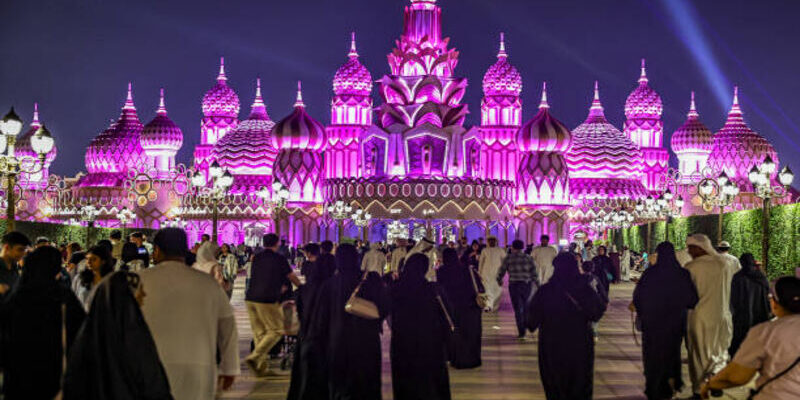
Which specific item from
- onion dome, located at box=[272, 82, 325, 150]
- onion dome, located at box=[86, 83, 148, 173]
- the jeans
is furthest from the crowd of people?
onion dome, located at box=[86, 83, 148, 173]

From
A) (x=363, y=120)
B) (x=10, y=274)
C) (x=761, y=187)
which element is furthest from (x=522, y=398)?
(x=363, y=120)

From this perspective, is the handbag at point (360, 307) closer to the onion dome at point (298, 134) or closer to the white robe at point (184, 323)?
the white robe at point (184, 323)

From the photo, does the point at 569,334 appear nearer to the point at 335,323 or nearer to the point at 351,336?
the point at 351,336

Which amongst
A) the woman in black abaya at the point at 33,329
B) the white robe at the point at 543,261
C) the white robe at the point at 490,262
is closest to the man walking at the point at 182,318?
the woman in black abaya at the point at 33,329

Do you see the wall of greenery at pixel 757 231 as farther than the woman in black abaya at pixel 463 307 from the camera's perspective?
Yes

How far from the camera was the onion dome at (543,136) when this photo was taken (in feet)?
218

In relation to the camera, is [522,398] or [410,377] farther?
[522,398]

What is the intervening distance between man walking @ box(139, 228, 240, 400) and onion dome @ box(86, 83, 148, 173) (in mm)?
69511

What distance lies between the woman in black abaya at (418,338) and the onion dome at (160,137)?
224ft

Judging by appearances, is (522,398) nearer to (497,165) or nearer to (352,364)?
(352,364)

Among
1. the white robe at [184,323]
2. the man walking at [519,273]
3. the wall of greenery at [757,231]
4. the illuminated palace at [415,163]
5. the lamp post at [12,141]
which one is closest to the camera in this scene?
the white robe at [184,323]

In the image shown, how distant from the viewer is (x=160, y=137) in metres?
75.6

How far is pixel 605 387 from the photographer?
11500 mm

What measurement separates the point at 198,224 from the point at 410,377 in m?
61.9
